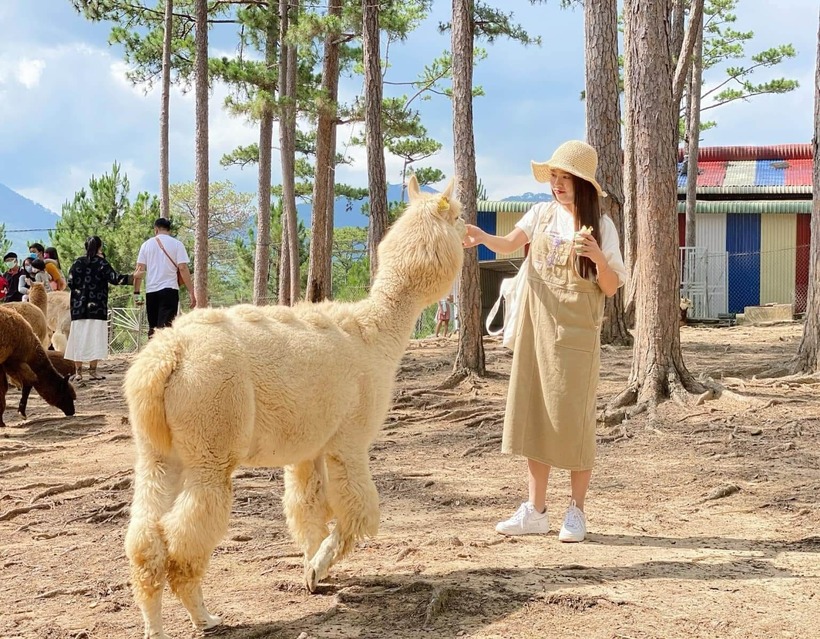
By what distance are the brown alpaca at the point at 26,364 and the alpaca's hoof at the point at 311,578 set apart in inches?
304

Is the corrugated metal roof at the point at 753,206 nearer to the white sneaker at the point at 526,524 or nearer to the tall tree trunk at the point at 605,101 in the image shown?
the tall tree trunk at the point at 605,101

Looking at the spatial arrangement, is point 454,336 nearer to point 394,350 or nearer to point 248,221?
point 394,350

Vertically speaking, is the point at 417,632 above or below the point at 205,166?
below

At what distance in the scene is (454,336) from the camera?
62.4 feet

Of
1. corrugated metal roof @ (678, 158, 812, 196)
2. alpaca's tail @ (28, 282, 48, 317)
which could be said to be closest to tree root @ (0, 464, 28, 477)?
alpaca's tail @ (28, 282, 48, 317)

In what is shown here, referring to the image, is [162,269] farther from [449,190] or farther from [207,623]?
[207,623]

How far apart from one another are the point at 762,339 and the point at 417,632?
1380 cm

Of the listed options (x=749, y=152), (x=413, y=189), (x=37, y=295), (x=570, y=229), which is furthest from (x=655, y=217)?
(x=749, y=152)

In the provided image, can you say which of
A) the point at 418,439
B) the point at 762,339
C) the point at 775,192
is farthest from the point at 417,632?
the point at 775,192

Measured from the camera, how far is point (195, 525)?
12.0 feet

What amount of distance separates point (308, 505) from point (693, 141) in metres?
24.1

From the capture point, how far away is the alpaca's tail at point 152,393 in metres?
3.75

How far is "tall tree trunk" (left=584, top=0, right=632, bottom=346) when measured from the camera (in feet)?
46.1

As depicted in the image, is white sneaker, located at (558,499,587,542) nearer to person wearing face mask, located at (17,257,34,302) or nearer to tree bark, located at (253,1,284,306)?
person wearing face mask, located at (17,257,34,302)
